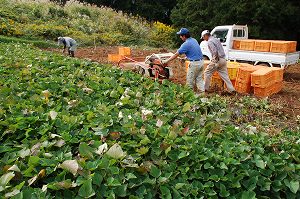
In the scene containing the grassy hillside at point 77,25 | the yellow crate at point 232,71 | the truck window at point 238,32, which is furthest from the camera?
the grassy hillside at point 77,25

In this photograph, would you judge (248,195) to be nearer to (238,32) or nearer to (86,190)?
(86,190)

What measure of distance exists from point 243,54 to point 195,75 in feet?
17.6

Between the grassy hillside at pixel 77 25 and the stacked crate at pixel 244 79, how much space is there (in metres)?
14.0

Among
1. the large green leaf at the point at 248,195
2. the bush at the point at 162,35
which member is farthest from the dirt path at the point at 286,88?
the bush at the point at 162,35

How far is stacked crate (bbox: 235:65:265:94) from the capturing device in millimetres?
9945

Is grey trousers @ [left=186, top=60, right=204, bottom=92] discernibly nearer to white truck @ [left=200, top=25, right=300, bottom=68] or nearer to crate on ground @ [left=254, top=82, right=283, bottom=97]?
crate on ground @ [left=254, top=82, right=283, bottom=97]

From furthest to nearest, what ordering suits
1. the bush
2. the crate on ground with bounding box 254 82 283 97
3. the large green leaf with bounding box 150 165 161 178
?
the bush < the crate on ground with bounding box 254 82 283 97 < the large green leaf with bounding box 150 165 161 178

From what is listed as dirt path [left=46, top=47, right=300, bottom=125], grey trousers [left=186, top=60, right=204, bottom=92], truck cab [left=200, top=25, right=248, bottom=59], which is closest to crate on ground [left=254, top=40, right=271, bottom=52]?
truck cab [left=200, top=25, right=248, bottom=59]

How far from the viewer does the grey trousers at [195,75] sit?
366 inches

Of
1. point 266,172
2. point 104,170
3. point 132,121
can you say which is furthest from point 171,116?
point 104,170

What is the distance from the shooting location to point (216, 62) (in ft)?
31.0

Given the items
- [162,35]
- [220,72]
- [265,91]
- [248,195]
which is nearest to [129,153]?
[248,195]

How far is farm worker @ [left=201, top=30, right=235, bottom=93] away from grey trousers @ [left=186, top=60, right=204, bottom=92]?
0.30m

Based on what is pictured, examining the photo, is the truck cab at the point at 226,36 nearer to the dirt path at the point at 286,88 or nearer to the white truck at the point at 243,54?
the white truck at the point at 243,54
